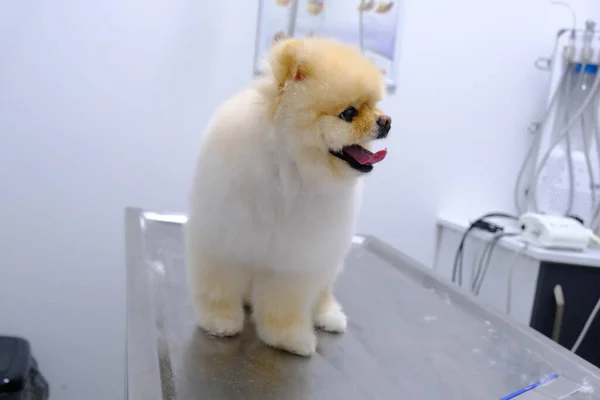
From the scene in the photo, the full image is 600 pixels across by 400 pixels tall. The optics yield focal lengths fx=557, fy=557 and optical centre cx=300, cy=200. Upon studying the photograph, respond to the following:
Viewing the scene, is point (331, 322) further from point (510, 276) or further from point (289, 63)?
point (510, 276)

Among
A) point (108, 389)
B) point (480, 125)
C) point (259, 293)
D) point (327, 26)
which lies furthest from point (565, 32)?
point (108, 389)

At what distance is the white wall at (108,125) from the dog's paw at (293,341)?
107 centimetres

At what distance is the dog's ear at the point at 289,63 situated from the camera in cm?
74

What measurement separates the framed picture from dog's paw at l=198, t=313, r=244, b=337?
1.05 m

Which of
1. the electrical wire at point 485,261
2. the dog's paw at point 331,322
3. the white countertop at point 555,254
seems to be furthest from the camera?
the electrical wire at point 485,261

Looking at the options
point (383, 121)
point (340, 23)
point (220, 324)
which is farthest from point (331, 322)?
point (340, 23)

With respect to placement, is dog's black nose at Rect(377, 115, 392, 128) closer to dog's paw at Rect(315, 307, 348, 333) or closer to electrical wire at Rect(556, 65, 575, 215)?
dog's paw at Rect(315, 307, 348, 333)

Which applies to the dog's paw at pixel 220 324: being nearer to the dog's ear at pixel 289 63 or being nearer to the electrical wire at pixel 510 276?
the dog's ear at pixel 289 63

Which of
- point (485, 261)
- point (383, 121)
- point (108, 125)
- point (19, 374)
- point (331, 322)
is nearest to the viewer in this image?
point (383, 121)

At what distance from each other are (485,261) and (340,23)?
942mm

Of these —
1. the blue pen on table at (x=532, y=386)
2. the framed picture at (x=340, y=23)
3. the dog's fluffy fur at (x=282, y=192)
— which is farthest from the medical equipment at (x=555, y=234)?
the dog's fluffy fur at (x=282, y=192)

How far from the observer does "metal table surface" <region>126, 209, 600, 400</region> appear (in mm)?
797

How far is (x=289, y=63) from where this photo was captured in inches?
29.2

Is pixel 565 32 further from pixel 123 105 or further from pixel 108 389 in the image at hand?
pixel 108 389
